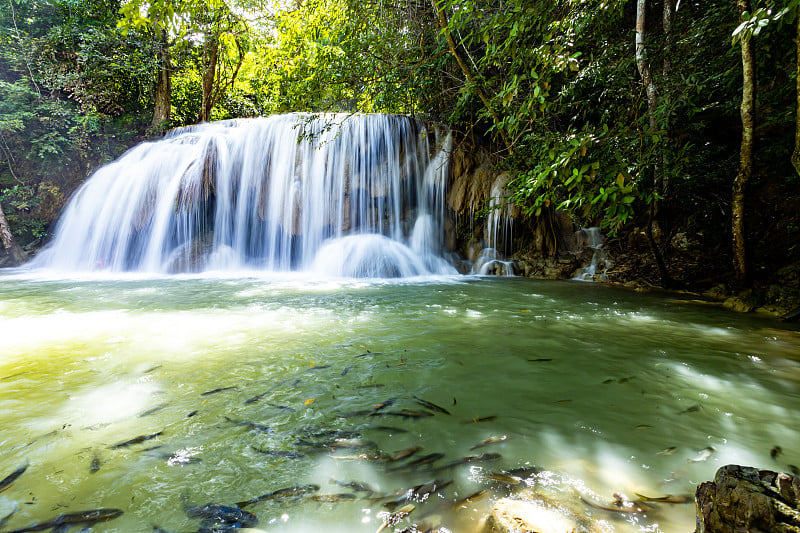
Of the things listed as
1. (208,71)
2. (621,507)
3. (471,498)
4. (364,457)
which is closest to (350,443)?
(364,457)

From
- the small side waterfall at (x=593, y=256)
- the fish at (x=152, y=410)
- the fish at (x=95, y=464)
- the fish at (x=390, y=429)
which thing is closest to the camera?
the fish at (x=95, y=464)

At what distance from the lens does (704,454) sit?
159 cm

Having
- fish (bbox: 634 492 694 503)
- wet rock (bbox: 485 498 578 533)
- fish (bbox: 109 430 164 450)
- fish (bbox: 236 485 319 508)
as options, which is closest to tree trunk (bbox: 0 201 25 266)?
fish (bbox: 109 430 164 450)

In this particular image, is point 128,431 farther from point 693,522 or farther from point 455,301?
point 455,301

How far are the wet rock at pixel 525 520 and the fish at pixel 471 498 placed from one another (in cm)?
8

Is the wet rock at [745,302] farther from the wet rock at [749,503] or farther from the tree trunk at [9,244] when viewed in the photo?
the tree trunk at [9,244]

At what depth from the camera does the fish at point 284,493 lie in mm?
1304

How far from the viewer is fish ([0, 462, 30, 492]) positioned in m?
1.36

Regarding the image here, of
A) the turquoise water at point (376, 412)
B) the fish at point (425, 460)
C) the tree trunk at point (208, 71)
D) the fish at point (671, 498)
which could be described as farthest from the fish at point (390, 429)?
the tree trunk at point (208, 71)

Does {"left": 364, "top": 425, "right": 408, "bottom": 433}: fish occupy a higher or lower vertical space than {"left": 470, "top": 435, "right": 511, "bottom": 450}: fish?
lower

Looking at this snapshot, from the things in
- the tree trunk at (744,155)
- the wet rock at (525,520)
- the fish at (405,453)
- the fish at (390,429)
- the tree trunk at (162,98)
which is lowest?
the fish at (390,429)

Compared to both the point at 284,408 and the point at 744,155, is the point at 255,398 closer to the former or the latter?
the point at 284,408

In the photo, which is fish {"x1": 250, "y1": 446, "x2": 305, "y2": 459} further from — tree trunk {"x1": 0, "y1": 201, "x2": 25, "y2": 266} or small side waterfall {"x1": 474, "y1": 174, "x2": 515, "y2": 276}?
tree trunk {"x1": 0, "y1": 201, "x2": 25, "y2": 266}

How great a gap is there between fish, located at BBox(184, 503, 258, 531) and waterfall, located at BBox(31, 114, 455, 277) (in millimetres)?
8647
